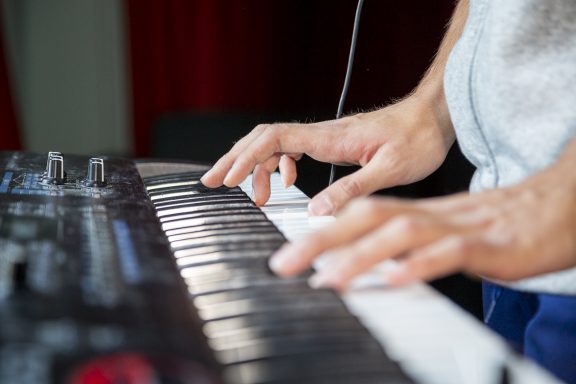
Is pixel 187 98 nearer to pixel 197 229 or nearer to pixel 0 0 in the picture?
pixel 0 0

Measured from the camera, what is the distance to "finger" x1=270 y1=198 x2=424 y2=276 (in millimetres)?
579

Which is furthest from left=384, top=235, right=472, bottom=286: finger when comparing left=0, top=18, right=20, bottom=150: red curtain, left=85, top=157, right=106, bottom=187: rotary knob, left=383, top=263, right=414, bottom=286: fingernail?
left=0, top=18, right=20, bottom=150: red curtain

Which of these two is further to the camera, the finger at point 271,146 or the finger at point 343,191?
the finger at point 271,146

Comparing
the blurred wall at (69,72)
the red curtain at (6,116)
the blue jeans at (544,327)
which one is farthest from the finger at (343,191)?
the blurred wall at (69,72)

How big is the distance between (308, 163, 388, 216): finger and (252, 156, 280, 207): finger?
0.08m

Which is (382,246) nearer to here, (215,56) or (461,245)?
(461,245)

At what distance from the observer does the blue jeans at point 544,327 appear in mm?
931

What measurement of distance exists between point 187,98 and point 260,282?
3.70 m

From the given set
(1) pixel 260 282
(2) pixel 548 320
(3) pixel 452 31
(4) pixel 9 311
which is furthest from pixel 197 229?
(3) pixel 452 31

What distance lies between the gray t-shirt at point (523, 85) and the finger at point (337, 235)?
0.37 meters

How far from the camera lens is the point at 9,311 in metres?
0.50

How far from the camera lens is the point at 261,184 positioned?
1.03 metres

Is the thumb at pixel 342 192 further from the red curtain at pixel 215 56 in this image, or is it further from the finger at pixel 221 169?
the red curtain at pixel 215 56

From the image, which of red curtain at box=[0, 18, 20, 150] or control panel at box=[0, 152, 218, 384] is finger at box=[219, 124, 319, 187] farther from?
red curtain at box=[0, 18, 20, 150]
